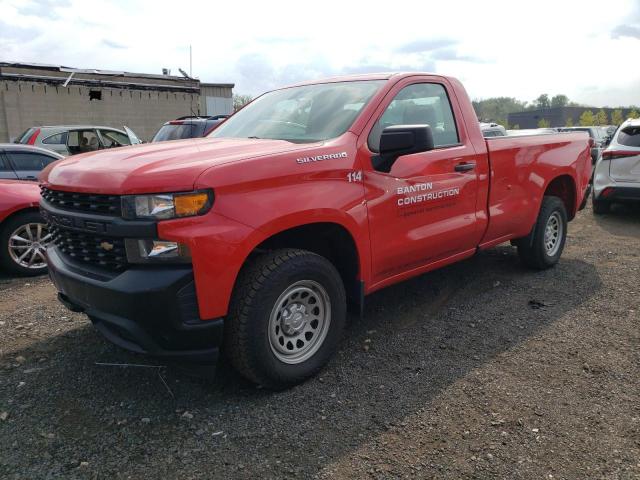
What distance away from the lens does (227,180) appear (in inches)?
107

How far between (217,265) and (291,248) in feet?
2.07

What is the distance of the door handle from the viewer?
4086 millimetres

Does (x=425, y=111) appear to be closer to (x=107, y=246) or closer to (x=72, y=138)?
(x=107, y=246)

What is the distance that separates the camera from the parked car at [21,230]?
540 cm

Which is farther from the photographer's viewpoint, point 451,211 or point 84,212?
point 451,211

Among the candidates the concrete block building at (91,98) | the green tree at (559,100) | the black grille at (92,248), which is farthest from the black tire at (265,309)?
the green tree at (559,100)

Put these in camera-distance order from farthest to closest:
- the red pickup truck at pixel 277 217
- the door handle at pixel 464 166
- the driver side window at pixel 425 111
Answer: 1. the door handle at pixel 464 166
2. the driver side window at pixel 425 111
3. the red pickup truck at pixel 277 217

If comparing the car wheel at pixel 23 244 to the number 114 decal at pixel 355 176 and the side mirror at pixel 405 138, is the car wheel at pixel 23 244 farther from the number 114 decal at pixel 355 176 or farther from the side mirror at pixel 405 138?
the side mirror at pixel 405 138

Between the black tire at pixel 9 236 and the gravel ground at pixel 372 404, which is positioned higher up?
the black tire at pixel 9 236

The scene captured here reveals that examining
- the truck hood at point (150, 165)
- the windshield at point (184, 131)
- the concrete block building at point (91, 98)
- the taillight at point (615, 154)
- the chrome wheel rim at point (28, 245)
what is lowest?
the chrome wheel rim at point (28, 245)

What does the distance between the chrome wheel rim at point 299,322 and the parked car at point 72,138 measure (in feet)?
32.7

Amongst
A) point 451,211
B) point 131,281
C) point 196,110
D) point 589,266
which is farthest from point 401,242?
point 196,110

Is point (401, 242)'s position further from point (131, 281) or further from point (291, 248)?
point (131, 281)

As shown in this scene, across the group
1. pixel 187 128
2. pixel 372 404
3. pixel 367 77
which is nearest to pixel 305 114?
pixel 367 77
